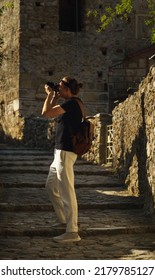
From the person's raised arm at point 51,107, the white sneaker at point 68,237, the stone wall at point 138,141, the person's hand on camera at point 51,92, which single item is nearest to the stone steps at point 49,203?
the stone wall at point 138,141

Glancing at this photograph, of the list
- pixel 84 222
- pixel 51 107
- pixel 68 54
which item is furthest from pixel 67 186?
pixel 68 54

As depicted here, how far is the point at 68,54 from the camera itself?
18953mm

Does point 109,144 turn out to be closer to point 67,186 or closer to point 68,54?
point 67,186

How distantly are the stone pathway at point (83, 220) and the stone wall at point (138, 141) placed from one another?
261mm

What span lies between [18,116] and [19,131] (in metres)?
0.64

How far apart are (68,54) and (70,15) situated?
1.83m

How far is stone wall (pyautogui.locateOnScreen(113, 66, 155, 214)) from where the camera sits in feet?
21.9

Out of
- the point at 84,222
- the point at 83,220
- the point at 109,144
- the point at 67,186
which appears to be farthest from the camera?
the point at 109,144

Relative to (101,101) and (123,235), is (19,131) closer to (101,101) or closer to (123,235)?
(101,101)

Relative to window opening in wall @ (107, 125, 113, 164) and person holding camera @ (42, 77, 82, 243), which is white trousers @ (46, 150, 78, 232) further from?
window opening in wall @ (107, 125, 113, 164)

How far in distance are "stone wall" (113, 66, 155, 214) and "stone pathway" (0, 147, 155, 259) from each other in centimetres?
26

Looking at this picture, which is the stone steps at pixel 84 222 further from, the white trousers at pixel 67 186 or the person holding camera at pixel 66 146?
the white trousers at pixel 67 186

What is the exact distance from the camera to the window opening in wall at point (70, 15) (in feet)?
63.6

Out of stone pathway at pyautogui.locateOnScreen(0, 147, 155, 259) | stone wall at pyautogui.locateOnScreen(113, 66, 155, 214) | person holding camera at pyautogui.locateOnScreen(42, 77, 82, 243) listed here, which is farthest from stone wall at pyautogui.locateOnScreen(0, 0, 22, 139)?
person holding camera at pyautogui.locateOnScreen(42, 77, 82, 243)
